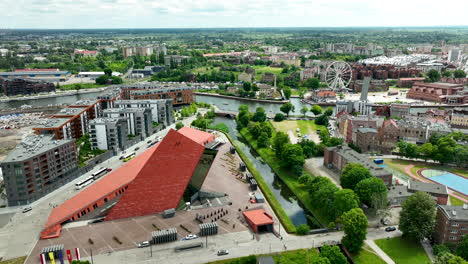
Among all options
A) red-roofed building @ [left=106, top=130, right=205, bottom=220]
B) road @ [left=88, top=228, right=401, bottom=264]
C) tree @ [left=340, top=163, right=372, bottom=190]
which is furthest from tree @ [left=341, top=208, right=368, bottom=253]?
red-roofed building @ [left=106, top=130, right=205, bottom=220]

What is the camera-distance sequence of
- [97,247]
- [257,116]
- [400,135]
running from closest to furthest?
[97,247] < [400,135] < [257,116]

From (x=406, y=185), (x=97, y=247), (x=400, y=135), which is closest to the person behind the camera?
(x=97, y=247)

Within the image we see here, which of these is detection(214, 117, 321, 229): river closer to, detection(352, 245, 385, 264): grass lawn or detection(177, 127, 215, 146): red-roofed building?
detection(352, 245, 385, 264): grass lawn

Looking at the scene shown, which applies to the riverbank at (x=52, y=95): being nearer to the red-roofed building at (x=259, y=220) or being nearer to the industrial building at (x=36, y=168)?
the industrial building at (x=36, y=168)

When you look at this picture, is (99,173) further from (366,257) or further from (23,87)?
(23,87)

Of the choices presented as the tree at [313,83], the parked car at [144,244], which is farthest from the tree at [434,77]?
the parked car at [144,244]

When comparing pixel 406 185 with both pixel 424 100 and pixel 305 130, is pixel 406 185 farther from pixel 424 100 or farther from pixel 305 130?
pixel 424 100

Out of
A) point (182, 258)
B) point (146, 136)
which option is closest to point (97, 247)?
point (182, 258)
